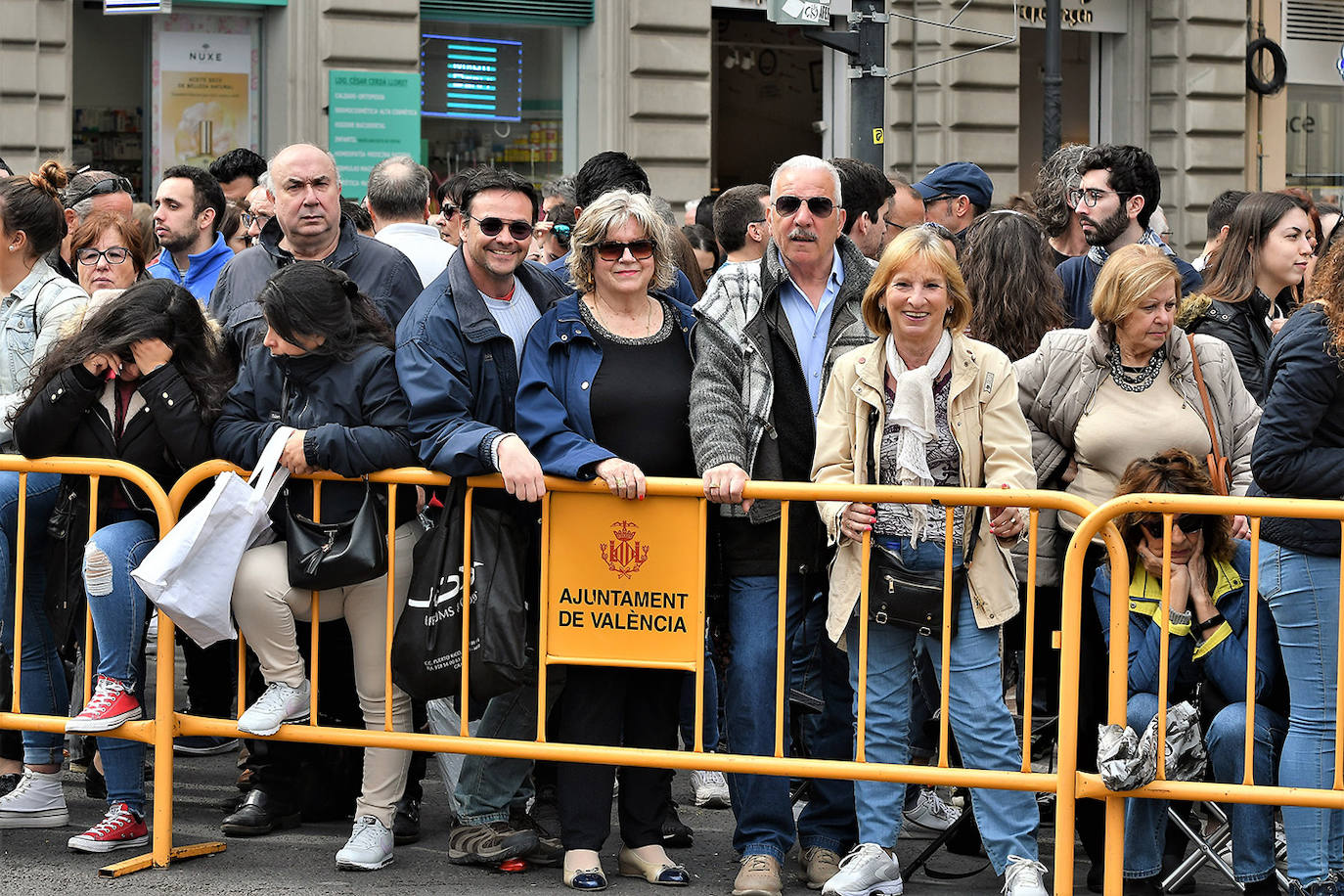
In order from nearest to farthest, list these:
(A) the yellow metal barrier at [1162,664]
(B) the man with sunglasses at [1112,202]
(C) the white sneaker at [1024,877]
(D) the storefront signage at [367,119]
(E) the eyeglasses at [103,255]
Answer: (A) the yellow metal barrier at [1162,664] < (C) the white sneaker at [1024,877] < (B) the man with sunglasses at [1112,202] < (E) the eyeglasses at [103,255] < (D) the storefront signage at [367,119]

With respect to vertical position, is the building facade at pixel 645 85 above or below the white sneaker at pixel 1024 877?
above

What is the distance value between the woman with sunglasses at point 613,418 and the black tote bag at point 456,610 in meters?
0.28

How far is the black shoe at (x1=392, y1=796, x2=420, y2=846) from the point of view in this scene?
6012 millimetres

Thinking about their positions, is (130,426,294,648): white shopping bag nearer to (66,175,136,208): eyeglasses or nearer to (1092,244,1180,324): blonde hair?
(1092,244,1180,324): blonde hair

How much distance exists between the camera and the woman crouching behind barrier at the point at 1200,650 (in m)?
5.34

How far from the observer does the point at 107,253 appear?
7.43 meters

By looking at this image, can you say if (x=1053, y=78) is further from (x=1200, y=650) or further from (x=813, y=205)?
(x=1200, y=650)

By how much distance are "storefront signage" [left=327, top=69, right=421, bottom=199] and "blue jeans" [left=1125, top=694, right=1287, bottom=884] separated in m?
10.5

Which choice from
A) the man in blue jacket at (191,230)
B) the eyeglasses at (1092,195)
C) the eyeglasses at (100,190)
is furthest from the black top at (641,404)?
the eyeglasses at (100,190)

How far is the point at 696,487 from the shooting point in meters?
5.27

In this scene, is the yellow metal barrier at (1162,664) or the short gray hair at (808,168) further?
the short gray hair at (808,168)

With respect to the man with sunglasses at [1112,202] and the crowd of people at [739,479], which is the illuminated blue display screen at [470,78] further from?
the crowd of people at [739,479]

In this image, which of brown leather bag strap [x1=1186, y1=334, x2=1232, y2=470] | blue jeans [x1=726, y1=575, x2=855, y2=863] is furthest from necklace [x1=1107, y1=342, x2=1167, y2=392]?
blue jeans [x1=726, y1=575, x2=855, y2=863]

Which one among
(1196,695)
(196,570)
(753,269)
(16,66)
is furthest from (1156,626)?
(16,66)
